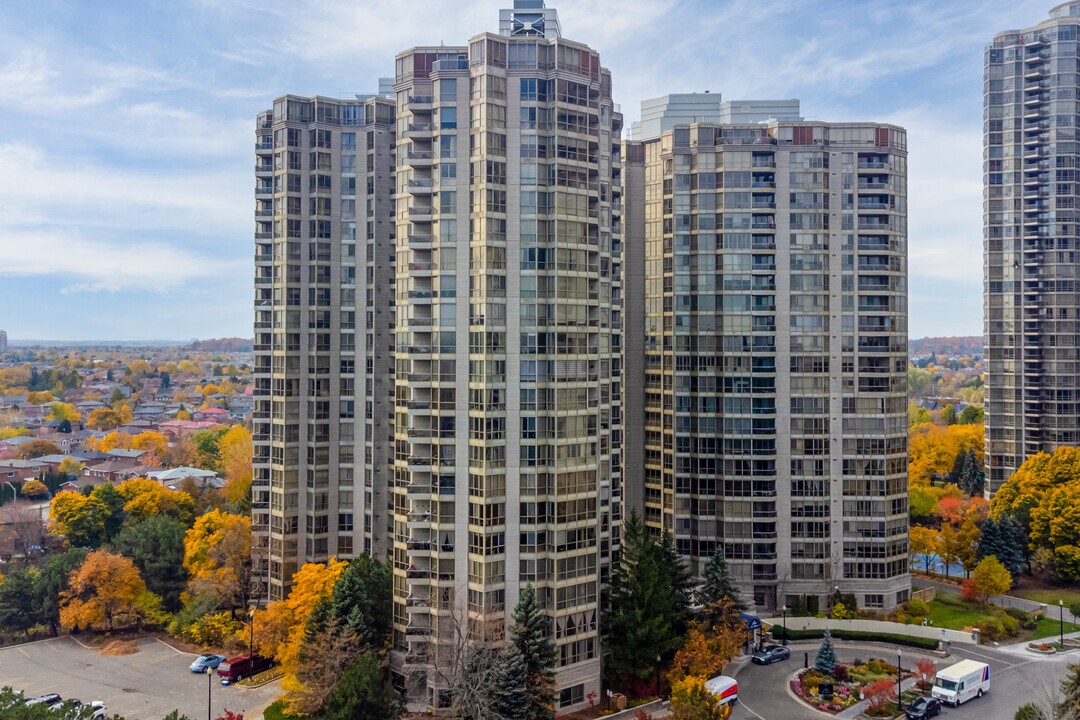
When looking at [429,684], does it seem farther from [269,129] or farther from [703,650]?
[269,129]

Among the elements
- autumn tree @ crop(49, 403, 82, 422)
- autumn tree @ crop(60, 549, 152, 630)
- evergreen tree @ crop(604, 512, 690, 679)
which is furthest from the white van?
autumn tree @ crop(49, 403, 82, 422)

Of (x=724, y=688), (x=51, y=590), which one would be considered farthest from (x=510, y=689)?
(x=51, y=590)

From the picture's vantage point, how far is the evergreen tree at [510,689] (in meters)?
47.5

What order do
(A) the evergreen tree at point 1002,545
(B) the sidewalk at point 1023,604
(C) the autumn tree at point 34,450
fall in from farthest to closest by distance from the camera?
1. (C) the autumn tree at point 34,450
2. (A) the evergreen tree at point 1002,545
3. (B) the sidewalk at point 1023,604

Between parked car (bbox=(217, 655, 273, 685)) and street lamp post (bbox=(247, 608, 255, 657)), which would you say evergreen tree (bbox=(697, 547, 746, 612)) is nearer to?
parked car (bbox=(217, 655, 273, 685))

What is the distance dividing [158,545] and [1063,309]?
11799 cm

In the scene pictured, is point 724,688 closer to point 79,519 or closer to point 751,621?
point 751,621

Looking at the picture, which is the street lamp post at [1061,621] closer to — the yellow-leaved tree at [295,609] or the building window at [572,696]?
the building window at [572,696]

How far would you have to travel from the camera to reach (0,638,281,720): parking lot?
56938 millimetres

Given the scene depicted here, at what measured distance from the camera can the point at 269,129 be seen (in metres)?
74.2

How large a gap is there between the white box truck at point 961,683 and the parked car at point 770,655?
12512 mm

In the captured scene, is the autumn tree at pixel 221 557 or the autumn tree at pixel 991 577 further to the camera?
the autumn tree at pixel 221 557

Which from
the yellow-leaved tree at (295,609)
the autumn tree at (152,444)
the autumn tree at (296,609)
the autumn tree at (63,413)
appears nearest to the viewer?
the autumn tree at (296,609)

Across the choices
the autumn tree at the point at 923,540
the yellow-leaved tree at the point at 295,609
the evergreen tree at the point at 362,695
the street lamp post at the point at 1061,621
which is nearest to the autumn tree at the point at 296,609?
the yellow-leaved tree at the point at 295,609
